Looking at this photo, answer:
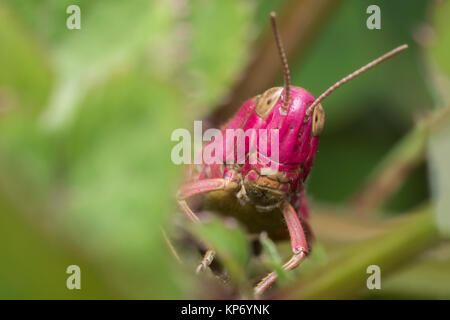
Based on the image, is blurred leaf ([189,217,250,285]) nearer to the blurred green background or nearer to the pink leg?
the blurred green background

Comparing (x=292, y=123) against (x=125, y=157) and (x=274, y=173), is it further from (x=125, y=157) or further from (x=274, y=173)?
A: (x=125, y=157)

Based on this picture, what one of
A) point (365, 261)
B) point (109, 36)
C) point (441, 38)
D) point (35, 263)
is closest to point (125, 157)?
point (35, 263)

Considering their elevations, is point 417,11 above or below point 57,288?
above

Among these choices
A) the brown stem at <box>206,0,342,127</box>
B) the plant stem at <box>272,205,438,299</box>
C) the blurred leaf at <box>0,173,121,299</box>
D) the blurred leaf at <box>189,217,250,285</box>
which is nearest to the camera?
the blurred leaf at <box>0,173,121,299</box>

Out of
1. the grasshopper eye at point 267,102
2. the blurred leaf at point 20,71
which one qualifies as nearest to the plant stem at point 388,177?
the grasshopper eye at point 267,102

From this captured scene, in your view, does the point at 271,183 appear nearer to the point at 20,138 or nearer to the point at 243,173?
the point at 243,173

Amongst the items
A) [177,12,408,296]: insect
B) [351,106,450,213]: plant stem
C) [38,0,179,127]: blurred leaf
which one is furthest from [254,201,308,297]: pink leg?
[351,106,450,213]: plant stem
